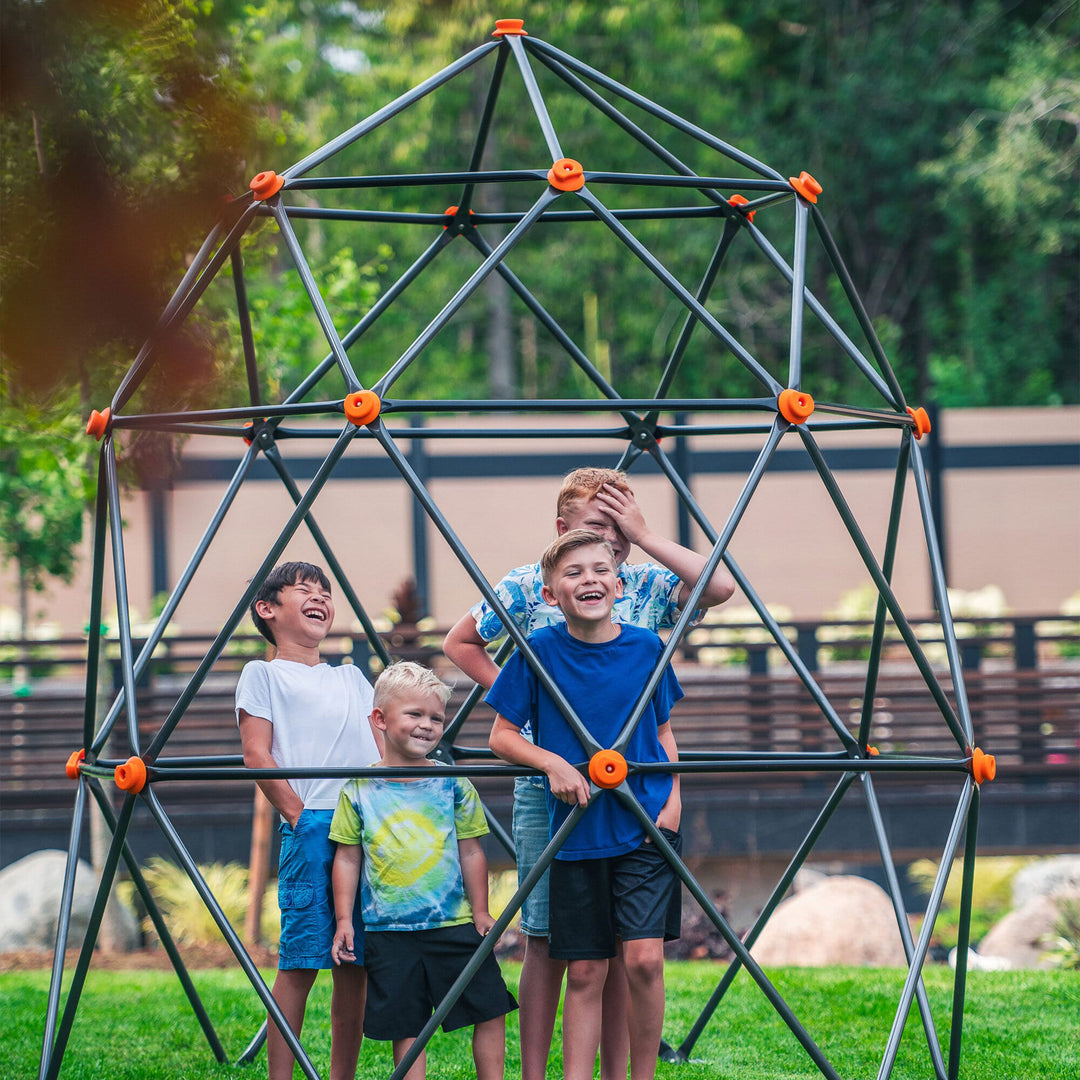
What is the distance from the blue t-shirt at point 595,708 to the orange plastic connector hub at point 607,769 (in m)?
0.17

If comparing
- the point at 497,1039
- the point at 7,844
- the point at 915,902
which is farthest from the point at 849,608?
the point at 497,1039

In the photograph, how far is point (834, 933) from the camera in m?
7.92

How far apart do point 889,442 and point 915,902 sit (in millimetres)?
6911

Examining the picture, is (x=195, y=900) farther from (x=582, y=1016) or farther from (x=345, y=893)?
(x=582, y=1016)

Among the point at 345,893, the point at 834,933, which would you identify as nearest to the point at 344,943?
the point at 345,893

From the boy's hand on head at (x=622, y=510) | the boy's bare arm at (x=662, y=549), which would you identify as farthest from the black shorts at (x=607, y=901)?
the boy's hand on head at (x=622, y=510)

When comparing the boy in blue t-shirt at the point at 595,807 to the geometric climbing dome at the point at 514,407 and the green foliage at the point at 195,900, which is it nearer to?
the geometric climbing dome at the point at 514,407

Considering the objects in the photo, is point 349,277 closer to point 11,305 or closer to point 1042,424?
point 11,305

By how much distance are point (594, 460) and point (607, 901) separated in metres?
11.6

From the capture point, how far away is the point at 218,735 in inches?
410

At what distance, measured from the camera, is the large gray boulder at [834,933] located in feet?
25.7

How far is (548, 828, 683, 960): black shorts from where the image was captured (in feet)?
10.9

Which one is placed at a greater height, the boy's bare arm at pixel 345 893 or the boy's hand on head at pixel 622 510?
the boy's hand on head at pixel 622 510

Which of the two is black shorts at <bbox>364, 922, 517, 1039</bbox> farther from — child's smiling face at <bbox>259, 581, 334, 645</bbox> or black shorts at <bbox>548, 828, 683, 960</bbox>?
child's smiling face at <bbox>259, 581, 334, 645</bbox>
